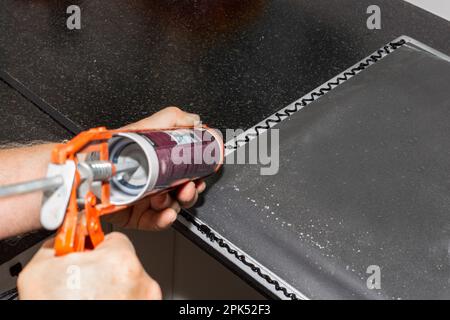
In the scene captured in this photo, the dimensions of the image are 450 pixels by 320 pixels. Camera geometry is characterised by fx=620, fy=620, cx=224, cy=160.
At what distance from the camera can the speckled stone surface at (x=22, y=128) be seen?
0.83m

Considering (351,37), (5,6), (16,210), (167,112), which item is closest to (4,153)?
(16,210)

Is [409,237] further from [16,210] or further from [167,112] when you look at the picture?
[16,210]

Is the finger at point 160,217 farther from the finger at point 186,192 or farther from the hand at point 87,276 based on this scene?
the hand at point 87,276

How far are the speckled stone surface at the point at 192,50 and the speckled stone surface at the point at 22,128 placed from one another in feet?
0.10

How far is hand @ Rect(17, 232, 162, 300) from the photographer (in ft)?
1.75

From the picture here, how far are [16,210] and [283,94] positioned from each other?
413mm

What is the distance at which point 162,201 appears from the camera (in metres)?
0.76

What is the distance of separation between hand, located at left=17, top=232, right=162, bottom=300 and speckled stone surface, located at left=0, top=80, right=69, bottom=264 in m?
0.28

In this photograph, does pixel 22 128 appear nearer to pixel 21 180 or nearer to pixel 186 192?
pixel 21 180

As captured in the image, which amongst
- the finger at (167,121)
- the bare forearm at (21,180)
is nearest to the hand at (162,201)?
the finger at (167,121)

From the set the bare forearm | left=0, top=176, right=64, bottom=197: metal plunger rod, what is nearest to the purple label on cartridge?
left=0, top=176, right=64, bottom=197: metal plunger rod

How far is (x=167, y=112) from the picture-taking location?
31.2 inches

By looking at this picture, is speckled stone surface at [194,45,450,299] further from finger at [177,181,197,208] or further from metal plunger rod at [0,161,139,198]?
metal plunger rod at [0,161,139,198]

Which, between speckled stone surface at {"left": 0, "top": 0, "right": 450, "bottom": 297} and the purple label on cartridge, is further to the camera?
speckled stone surface at {"left": 0, "top": 0, "right": 450, "bottom": 297}
